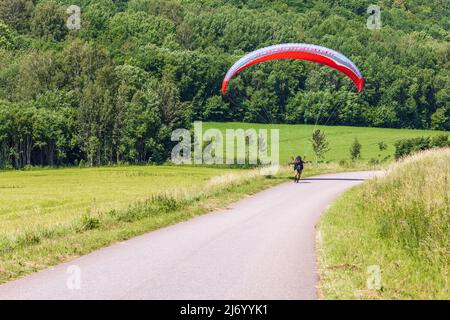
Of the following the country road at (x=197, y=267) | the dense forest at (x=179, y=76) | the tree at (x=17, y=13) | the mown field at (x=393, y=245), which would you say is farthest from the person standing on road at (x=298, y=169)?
the tree at (x=17, y=13)

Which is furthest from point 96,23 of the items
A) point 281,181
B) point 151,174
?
point 281,181

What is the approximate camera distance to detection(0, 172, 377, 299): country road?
8.91m

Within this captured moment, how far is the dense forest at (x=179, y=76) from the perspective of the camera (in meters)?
95.2

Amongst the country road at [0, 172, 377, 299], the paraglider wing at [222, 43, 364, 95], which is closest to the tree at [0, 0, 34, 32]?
the paraglider wing at [222, 43, 364, 95]

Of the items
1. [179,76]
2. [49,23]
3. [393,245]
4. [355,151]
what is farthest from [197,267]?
[49,23]

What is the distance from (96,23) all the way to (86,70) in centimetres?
6139

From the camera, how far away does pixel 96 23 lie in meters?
173

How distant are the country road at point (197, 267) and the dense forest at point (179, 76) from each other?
121 feet

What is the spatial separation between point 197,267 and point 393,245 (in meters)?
4.08

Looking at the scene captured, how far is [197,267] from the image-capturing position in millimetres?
10852

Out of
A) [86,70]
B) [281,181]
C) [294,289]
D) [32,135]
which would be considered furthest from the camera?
[86,70]

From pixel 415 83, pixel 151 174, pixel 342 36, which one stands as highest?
pixel 342 36

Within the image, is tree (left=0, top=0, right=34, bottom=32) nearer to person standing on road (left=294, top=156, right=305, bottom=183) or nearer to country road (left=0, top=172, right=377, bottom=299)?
person standing on road (left=294, top=156, right=305, bottom=183)

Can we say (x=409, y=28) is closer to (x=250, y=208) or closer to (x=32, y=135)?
(x=32, y=135)
